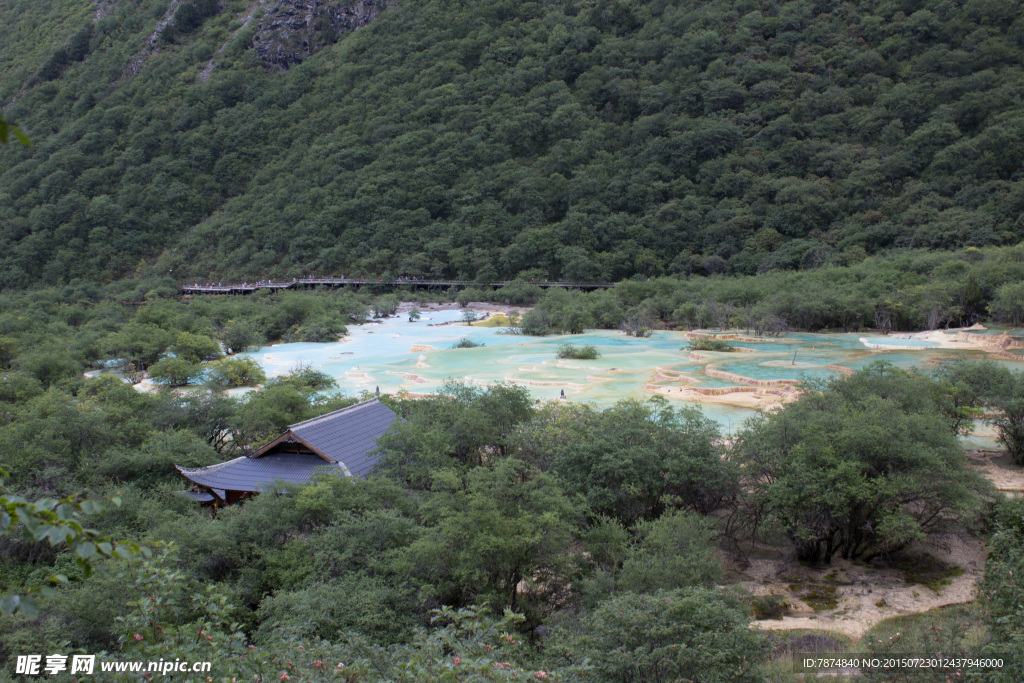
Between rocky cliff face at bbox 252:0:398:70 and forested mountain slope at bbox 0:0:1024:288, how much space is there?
0.41m

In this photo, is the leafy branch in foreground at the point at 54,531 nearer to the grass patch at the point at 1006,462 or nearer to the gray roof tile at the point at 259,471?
the gray roof tile at the point at 259,471

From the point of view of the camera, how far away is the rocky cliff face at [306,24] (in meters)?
112

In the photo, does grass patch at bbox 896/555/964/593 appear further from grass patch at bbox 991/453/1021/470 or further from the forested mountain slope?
the forested mountain slope

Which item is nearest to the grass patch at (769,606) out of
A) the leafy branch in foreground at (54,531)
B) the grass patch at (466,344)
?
the leafy branch in foreground at (54,531)

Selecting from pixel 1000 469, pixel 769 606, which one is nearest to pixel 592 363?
pixel 1000 469

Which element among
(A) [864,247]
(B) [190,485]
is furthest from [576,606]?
(A) [864,247]

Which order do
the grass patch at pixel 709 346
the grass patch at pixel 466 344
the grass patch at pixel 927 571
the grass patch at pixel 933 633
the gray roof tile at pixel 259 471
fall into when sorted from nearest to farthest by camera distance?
1. the grass patch at pixel 933 633
2. the grass patch at pixel 927 571
3. the gray roof tile at pixel 259 471
4. the grass patch at pixel 709 346
5. the grass patch at pixel 466 344

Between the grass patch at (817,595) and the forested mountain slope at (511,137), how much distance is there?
55.0 m

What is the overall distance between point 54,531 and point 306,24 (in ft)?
425

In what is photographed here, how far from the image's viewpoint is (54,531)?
219 centimetres

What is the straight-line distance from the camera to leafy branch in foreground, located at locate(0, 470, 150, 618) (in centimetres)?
210

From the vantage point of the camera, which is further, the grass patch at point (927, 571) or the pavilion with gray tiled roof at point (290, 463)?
the pavilion with gray tiled roof at point (290, 463)

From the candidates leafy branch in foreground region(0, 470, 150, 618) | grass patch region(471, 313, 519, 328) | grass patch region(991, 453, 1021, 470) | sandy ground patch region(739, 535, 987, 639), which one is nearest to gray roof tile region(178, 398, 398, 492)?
sandy ground patch region(739, 535, 987, 639)

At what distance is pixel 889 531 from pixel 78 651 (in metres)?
10.6
